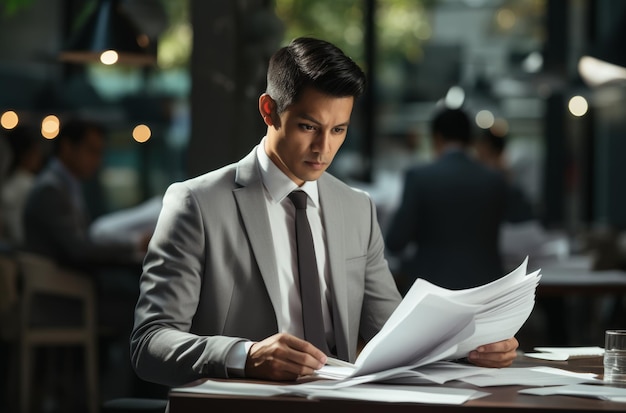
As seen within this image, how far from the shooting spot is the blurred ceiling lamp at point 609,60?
550cm

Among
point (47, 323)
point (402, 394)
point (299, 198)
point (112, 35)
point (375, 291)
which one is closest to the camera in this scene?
point (402, 394)

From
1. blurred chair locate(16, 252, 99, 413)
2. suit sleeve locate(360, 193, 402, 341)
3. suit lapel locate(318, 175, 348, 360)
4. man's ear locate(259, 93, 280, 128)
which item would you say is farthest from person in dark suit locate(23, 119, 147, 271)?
man's ear locate(259, 93, 280, 128)

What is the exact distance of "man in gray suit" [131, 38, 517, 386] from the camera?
2.44 metres

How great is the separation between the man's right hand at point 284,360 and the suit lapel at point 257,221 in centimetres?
42

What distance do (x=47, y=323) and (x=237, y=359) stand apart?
13.6 feet

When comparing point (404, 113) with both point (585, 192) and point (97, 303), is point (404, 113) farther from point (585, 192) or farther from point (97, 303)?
point (97, 303)

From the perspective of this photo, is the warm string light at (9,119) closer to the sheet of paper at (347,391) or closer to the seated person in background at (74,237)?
the seated person in background at (74,237)

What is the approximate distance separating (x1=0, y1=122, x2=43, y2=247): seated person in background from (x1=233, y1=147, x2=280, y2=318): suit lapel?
6.47m

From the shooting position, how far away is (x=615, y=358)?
7.67 ft

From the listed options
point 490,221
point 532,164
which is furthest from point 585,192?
point 490,221

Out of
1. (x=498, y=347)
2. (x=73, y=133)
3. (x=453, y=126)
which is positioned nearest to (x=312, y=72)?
(x=498, y=347)

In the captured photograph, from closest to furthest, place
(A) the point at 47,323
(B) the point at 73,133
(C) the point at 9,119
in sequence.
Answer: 1. (A) the point at 47,323
2. (B) the point at 73,133
3. (C) the point at 9,119

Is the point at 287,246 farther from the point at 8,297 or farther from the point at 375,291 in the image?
the point at 8,297

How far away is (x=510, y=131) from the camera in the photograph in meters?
13.4
